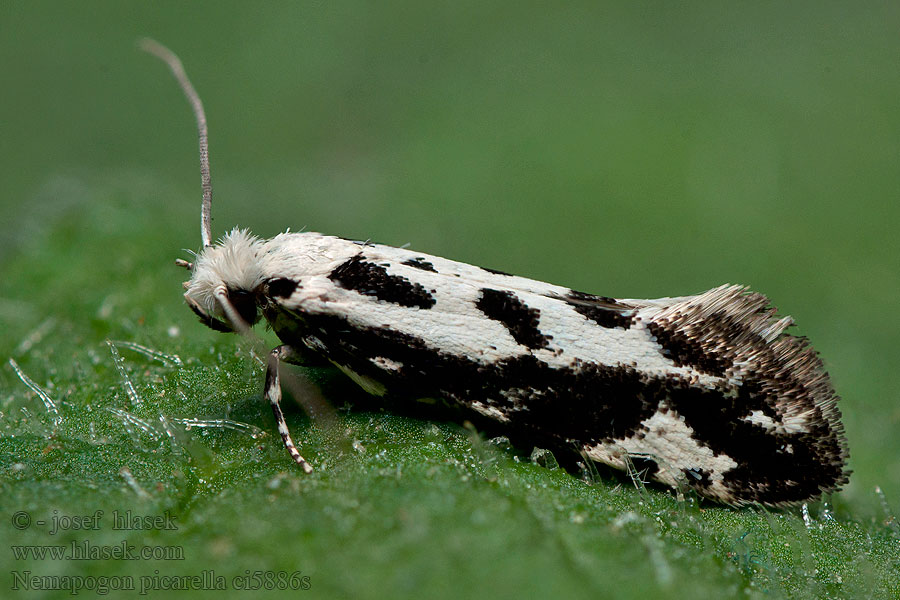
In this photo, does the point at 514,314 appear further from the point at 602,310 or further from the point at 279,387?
the point at 279,387

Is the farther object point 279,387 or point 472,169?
point 472,169

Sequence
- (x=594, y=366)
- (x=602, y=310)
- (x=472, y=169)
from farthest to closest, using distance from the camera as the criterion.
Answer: (x=472, y=169), (x=602, y=310), (x=594, y=366)

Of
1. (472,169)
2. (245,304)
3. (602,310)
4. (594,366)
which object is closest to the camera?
(594,366)

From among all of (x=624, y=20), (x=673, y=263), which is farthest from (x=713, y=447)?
(x=624, y=20)

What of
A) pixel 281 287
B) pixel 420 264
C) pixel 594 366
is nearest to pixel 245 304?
pixel 281 287

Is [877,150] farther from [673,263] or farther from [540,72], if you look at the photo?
[540,72]

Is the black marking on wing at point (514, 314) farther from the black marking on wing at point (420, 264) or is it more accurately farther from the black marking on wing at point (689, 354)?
the black marking on wing at point (689, 354)

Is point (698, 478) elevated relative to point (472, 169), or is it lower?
lower

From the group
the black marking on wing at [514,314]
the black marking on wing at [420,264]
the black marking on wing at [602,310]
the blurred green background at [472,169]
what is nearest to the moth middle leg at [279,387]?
the blurred green background at [472,169]
